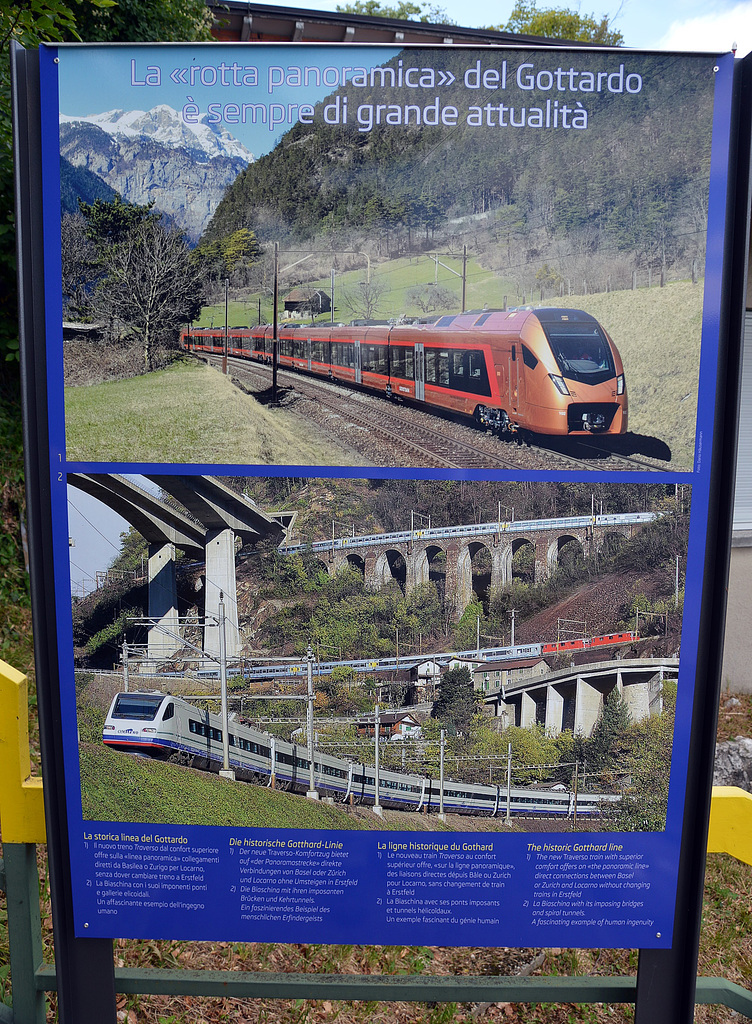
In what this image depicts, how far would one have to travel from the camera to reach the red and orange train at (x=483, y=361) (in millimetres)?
1682

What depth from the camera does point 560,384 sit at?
1694 mm

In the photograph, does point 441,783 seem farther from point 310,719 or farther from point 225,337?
point 225,337

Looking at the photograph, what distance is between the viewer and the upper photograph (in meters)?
1.64

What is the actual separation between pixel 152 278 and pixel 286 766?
131 cm

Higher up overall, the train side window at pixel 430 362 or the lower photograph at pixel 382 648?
the train side window at pixel 430 362

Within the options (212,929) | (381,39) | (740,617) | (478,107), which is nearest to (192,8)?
(381,39)

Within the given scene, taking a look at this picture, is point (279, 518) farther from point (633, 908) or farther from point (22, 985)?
point (22, 985)

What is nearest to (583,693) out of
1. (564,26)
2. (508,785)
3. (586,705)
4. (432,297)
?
(586,705)

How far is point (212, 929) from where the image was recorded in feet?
6.15

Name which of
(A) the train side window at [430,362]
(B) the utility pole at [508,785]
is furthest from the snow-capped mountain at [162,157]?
(B) the utility pole at [508,785]

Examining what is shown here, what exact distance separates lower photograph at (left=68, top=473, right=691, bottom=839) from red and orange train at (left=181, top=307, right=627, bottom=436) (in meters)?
0.19

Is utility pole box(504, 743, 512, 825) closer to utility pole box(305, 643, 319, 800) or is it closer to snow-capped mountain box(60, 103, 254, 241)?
utility pole box(305, 643, 319, 800)

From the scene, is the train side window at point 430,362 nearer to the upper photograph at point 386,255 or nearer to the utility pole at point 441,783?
the upper photograph at point 386,255

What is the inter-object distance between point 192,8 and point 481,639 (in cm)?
901
